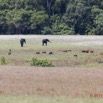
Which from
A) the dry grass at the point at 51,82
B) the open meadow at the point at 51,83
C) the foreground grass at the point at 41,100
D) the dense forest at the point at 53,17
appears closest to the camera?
the foreground grass at the point at 41,100

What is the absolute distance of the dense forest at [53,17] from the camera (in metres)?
72.5

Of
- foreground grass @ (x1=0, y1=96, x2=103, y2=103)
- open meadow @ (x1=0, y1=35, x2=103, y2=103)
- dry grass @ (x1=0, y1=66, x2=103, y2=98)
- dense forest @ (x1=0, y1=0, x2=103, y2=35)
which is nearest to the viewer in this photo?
foreground grass @ (x1=0, y1=96, x2=103, y2=103)

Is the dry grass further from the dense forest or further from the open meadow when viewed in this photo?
the dense forest

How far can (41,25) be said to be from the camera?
73.6 m

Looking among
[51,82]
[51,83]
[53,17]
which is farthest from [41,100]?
[53,17]

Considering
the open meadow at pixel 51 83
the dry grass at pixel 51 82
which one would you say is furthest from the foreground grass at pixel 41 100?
the dry grass at pixel 51 82

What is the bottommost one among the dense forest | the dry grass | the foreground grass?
the dense forest

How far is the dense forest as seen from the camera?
238ft

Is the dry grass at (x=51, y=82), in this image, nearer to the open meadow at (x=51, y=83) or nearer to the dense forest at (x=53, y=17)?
the open meadow at (x=51, y=83)

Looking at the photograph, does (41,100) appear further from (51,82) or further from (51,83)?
(51,82)

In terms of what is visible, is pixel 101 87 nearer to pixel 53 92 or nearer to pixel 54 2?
pixel 53 92

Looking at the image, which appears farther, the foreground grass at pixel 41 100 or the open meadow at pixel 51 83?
the open meadow at pixel 51 83

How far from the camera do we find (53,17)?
75500 mm

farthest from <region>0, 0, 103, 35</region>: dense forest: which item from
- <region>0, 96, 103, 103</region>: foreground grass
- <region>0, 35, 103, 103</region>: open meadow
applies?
<region>0, 96, 103, 103</region>: foreground grass
